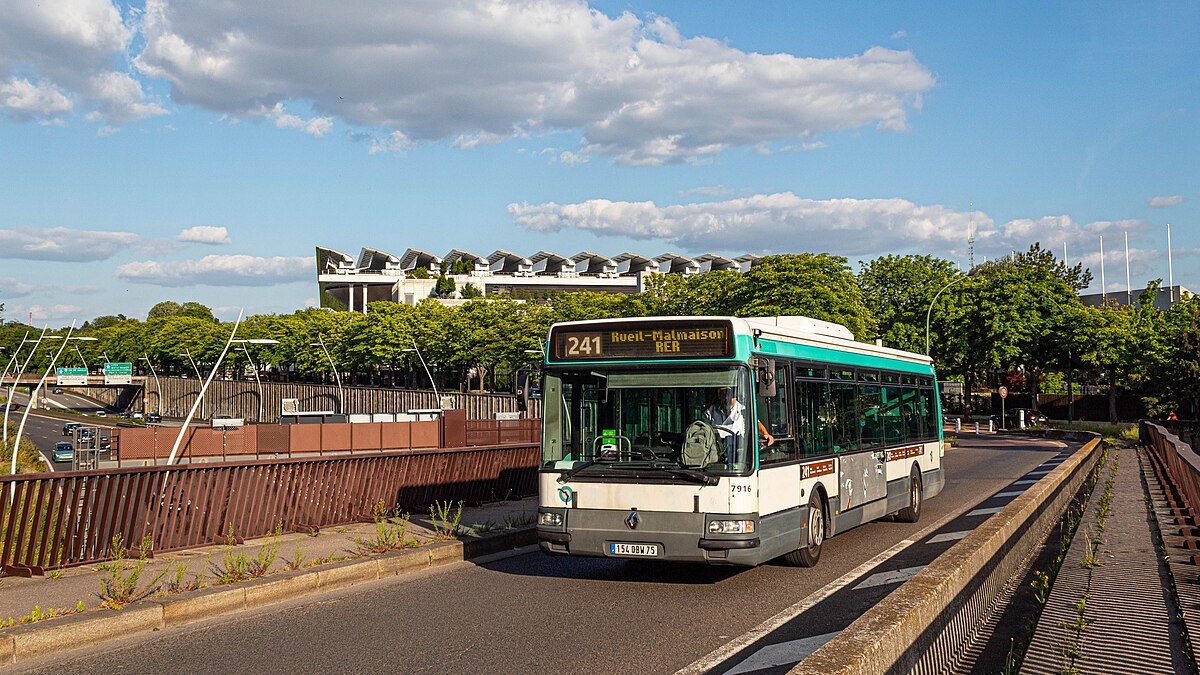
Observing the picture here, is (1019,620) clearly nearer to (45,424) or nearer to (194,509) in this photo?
(194,509)

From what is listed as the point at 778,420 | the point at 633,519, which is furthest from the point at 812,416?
the point at 633,519

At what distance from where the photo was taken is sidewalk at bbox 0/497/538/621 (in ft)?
30.3

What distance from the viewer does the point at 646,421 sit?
11.0 meters

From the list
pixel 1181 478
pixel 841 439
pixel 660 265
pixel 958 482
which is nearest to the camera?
pixel 841 439

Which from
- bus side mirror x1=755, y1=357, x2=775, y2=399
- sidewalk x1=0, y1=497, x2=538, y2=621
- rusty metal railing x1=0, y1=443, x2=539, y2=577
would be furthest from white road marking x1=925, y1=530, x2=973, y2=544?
rusty metal railing x1=0, y1=443, x2=539, y2=577

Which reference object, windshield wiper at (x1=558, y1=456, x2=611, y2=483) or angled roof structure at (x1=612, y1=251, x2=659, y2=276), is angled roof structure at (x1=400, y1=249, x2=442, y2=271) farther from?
windshield wiper at (x1=558, y1=456, x2=611, y2=483)

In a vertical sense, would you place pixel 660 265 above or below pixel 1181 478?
above

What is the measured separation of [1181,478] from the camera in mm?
16578

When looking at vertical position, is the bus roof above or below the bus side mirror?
above

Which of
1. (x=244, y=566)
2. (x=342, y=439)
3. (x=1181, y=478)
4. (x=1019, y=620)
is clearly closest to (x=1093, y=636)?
(x=1019, y=620)

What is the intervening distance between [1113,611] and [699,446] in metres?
3.90

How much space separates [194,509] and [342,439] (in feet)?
128

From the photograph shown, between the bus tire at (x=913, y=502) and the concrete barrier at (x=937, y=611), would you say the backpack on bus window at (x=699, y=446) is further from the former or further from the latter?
the bus tire at (x=913, y=502)

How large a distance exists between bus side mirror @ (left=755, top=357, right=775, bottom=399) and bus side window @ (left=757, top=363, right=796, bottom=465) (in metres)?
0.16
